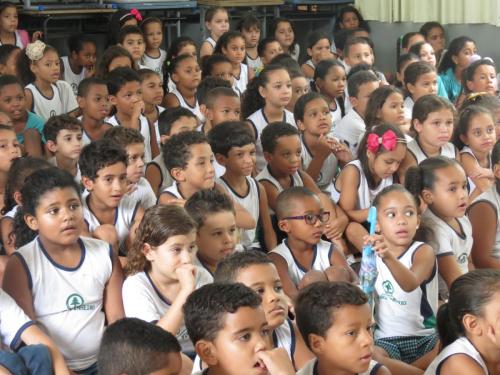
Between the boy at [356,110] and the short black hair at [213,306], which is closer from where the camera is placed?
the short black hair at [213,306]

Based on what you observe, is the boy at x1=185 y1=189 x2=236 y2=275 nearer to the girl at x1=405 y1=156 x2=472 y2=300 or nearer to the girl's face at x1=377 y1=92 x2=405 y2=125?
the girl at x1=405 y1=156 x2=472 y2=300

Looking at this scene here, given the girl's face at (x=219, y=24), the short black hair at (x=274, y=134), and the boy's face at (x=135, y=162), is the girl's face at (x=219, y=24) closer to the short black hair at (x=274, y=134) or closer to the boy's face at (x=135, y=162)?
the short black hair at (x=274, y=134)

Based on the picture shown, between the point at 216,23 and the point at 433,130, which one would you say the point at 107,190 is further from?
the point at 216,23

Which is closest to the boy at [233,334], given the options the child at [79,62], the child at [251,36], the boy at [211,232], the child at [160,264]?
the child at [160,264]

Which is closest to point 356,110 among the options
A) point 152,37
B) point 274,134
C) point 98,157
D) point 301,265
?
point 274,134

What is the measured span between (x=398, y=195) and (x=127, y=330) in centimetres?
131

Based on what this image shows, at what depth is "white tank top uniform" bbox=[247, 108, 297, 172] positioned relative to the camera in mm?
4191

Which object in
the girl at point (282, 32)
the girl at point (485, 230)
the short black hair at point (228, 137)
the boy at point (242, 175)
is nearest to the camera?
the girl at point (485, 230)

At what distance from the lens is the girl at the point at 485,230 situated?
3322mm

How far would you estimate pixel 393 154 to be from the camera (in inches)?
144

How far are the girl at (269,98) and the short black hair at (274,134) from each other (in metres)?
0.58

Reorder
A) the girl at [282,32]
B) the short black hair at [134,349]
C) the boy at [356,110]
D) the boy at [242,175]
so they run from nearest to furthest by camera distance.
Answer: the short black hair at [134,349]
the boy at [242,175]
the boy at [356,110]
the girl at [282,32]

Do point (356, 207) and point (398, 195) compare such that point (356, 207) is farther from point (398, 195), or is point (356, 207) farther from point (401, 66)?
point (401, 66)

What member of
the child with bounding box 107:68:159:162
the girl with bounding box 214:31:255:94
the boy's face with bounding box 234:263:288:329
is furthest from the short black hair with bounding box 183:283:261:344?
the girl with bounding box 214:31:255:94
